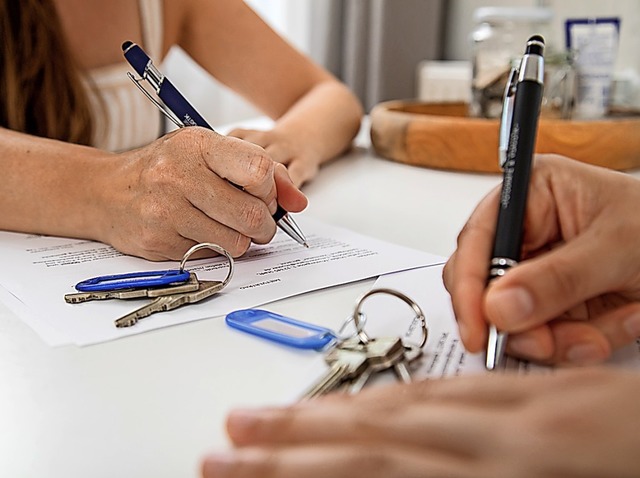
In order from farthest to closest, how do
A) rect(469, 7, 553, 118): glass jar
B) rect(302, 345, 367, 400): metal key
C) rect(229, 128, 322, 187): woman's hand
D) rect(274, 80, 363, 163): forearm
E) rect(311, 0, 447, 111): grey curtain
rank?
1. rect(311, 0, 447, 111): grey curtain
2. rect(469, 7, 553, 118): glass jar
3. rect(274, 80, 363, 163): forearm
4. rect(229, 128, 322, 187): woman's hand
5. rect(302, 345, 367, 400): metal key

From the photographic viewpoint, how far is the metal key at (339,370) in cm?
39

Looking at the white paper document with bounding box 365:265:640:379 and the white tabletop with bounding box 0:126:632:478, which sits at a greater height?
the white paper document with bounding box 365:265:640:379

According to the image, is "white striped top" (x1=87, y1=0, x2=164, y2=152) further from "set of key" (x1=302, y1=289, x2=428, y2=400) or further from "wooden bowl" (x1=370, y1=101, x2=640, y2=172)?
"set of key" (x1=302, y1=289, x2=428, y2=400)

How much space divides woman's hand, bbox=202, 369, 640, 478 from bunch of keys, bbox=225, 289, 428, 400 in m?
0.05

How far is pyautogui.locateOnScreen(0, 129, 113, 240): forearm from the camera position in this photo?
688mm

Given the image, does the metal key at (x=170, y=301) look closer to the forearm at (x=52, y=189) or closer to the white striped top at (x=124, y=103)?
the forearm at (x=52, y=189)

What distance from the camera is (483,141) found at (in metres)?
1.02

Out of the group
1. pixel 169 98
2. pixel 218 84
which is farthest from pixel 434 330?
pixel 218 84

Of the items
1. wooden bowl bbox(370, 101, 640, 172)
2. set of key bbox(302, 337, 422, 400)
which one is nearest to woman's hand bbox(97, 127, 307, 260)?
set of key bbox(302, 337, 422, 400)

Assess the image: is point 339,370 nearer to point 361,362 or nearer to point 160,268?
point 361,362

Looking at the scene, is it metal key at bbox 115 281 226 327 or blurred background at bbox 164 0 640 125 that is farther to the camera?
blurred background at bbox 164 0 640 125

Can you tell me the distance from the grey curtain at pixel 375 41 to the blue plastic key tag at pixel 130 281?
1643 mm

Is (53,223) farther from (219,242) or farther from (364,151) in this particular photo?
(364,151)

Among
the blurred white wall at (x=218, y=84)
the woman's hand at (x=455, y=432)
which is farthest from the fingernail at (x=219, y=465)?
the blurred white wall at (x=218, y=84)
